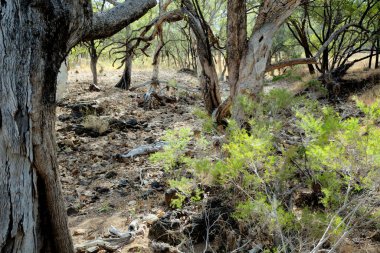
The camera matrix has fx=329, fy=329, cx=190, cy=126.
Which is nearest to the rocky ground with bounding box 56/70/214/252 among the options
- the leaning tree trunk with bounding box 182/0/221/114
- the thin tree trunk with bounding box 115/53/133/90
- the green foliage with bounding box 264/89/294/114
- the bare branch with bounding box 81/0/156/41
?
the leaning tree trunk with bounding box 182/0/221/114

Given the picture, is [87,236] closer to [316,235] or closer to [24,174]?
[24,174]

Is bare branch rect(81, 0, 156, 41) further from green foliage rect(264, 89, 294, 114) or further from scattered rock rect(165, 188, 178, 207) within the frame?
scattered rock rect(165, 188, 178, 207)

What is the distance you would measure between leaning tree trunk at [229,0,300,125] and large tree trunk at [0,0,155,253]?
2.81 metres

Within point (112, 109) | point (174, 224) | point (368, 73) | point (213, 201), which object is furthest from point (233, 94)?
point (368, 73)

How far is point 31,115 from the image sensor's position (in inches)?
76.0

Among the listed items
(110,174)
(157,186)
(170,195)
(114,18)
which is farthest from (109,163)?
(114,18)

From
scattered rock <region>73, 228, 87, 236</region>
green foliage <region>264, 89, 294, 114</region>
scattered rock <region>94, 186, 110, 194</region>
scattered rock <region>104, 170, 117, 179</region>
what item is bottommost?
scattered rock <region>73, 228, 87, 236</region>

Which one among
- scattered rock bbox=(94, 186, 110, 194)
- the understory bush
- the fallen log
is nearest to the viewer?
the understory bush

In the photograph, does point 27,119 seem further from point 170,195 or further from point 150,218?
point 170,195

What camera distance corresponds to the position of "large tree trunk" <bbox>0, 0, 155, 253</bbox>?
72.3 inches

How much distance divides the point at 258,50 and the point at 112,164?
3.21m

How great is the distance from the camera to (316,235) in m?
2.79

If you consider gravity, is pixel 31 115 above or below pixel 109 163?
above

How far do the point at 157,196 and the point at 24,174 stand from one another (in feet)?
9.17
